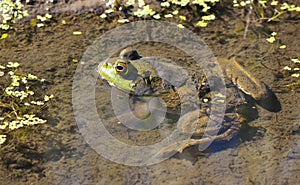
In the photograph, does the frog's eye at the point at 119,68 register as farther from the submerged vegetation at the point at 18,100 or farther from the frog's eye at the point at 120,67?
the submerged vegetation at the point at 18,100

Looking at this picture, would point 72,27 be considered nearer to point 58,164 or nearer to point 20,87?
point 20,87

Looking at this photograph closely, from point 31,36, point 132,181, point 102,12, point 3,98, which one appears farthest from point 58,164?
point 102,12

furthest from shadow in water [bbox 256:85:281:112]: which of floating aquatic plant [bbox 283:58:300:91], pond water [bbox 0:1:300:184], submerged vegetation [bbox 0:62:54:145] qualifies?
submerged vegetation [bbox 0:62:54:145]

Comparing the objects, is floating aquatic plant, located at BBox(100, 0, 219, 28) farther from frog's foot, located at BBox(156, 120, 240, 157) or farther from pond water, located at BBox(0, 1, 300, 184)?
frog's foot, located at BBox(156, 120, 240, 157)

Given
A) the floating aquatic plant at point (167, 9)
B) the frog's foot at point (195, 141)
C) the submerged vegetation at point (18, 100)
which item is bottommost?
the frog's foot at point (195, 141)

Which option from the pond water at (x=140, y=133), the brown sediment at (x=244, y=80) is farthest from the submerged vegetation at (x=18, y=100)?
the brown sediment at (x=244, y=80)

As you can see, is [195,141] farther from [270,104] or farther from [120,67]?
[120,67]
